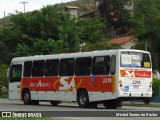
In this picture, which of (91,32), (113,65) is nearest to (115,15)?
(91,32)

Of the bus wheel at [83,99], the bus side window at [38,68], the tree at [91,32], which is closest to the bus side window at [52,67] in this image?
the bus side window at [38,68]

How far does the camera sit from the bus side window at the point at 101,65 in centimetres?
2467

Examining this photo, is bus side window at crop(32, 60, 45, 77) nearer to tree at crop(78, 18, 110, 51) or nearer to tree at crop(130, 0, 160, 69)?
tree at crop(130, 0, 160, 69)

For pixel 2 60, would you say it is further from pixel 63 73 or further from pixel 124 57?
pixel 124 57

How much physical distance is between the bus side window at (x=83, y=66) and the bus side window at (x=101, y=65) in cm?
40

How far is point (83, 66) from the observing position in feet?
86.4

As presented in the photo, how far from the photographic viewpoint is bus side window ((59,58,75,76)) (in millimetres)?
27064

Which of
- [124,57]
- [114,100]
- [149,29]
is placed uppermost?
[149,29]

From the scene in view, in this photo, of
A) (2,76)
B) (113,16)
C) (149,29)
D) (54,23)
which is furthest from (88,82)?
(113,16)

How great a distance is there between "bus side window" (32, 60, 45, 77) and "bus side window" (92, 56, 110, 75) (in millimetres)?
4856

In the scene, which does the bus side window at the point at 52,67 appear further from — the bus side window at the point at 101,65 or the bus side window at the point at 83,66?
the bus side window at the point at 101,65

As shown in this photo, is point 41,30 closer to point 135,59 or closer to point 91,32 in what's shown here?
point 91,32

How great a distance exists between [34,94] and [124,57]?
26.4 feet

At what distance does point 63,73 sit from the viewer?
90.9 ft
